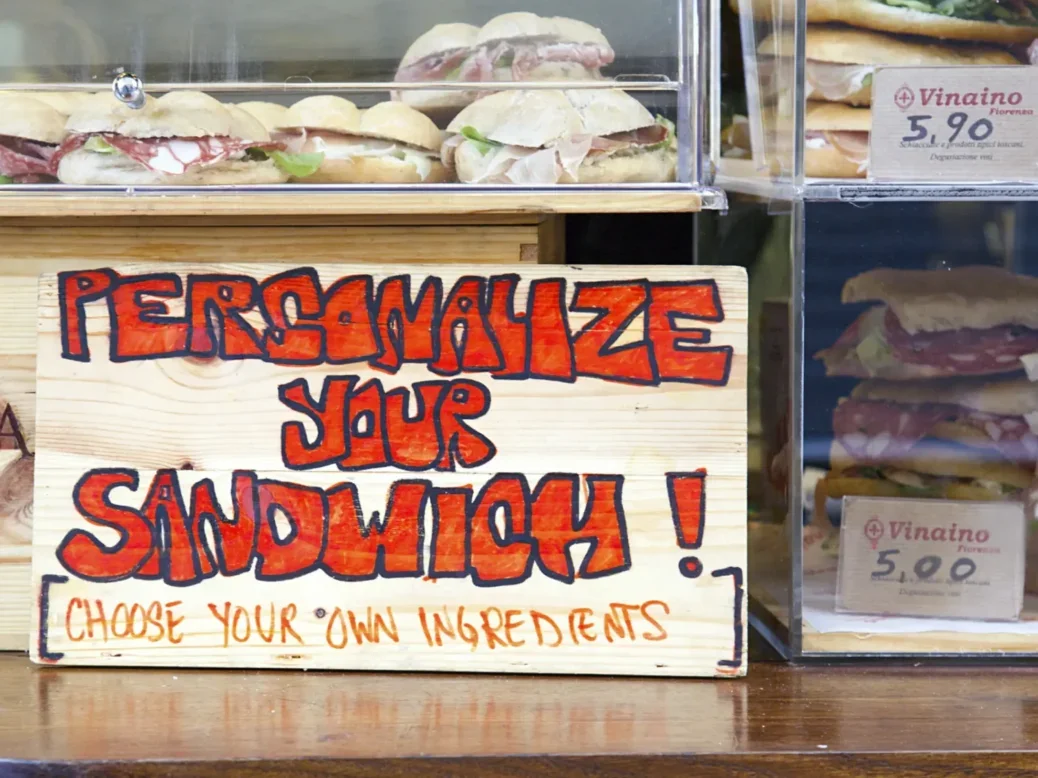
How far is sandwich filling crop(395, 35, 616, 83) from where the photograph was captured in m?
Answer: 1.13

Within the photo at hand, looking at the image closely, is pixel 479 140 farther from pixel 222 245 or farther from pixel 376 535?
pixel 376 535

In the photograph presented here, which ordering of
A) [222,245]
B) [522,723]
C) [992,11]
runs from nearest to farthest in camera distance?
[522,723], [992,11], [222,245]

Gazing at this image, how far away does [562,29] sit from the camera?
1138mm

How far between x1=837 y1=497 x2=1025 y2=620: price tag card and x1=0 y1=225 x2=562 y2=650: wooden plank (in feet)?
1.58

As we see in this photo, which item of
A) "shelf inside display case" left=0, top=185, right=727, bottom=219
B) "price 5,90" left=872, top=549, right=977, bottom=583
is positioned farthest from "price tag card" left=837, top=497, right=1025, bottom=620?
"shelf inside display case" left=0, top=185, right=727, bottom=219

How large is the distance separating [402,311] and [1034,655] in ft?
2.43

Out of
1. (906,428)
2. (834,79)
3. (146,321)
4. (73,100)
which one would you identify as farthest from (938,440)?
(73,100)

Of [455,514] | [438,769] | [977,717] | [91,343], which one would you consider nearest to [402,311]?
[455,514]

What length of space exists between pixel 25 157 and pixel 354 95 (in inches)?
13.6

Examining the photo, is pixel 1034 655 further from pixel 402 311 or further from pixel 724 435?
pixel 402 311

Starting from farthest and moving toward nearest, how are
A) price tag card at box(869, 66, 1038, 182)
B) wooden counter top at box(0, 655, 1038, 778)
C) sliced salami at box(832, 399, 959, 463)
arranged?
sliced salami at box(832, 399, 959, 463) < price tag card at box(869, 66, 1038, 182) < wooden counter top at box(0, 655, 1038, 778)

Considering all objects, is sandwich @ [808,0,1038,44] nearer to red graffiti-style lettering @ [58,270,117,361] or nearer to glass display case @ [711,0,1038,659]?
glass display case @ [711,0,1038,659]

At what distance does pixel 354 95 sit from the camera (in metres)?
1.15

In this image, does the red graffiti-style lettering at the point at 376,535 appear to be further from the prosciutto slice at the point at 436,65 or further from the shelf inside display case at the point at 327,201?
the prosciutto slice at the point at 436,65
